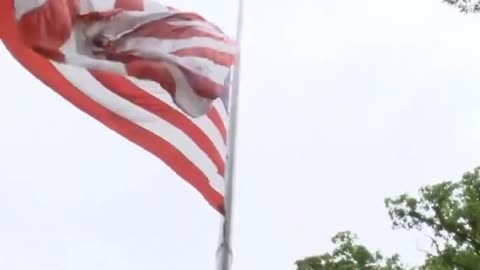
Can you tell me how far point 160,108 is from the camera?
26.0 ft

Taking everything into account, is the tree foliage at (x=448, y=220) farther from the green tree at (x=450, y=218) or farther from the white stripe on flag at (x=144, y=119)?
the white stripe on flag at (x=144, y=119)

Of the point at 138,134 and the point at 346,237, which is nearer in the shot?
the point at 138,134

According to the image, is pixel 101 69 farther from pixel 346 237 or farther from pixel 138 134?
pixel 346 237

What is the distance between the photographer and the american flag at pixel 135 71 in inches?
297

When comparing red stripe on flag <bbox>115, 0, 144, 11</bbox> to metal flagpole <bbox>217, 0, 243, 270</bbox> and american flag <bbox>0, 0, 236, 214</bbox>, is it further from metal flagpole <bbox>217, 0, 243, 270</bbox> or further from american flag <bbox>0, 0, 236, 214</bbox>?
metal flagpole <bbox>217, 0, 243, 270</bbox>

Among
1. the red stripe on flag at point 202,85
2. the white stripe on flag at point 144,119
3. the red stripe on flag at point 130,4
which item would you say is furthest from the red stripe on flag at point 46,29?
the red stripe on flag at point 202,85

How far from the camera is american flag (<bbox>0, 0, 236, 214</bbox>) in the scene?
7.54 meters

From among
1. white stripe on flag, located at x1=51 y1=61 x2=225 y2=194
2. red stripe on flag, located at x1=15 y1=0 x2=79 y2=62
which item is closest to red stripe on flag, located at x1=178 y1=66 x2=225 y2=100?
white stripe on flag, located at x1=51 y1=61 x2=225 y2=194

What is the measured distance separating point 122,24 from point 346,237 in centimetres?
1458

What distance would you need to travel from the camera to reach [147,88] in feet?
26.1

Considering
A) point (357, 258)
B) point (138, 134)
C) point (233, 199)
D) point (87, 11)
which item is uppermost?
point (357, 258)

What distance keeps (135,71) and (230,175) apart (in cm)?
99

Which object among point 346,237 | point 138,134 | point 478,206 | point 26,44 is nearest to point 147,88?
point 138,134

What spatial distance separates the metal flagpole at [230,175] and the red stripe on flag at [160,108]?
169mm
